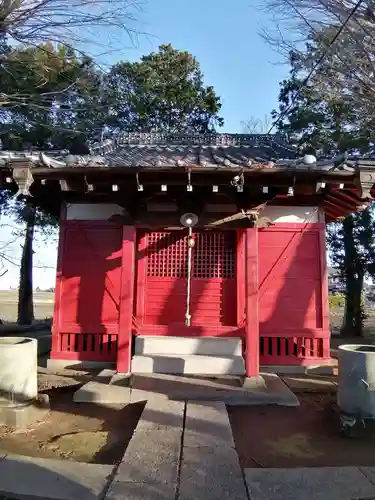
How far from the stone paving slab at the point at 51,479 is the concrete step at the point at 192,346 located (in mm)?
3657

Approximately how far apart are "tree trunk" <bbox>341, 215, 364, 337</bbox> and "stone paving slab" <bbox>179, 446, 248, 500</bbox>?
1258 cm

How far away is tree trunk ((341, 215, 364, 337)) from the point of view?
1522 centimetres

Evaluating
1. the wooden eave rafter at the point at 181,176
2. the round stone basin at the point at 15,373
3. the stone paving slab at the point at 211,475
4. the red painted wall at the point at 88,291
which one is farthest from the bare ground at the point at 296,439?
the wooden eave rafter at the point at 181,176

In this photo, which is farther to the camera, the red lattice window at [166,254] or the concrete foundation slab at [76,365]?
the red lattice window at [166,254]

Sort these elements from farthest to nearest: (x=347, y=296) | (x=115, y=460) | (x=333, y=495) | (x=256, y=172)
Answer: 1. (x=347, y=296)
2. (x=256, y=172)
3. (x=115, y=460)
4. (x=333, y=495)

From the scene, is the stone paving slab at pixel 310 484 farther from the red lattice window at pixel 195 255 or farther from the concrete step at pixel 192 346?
the red lattice window at pixel 195 255

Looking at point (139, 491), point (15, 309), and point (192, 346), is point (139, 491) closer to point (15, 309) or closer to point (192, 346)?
point (192, 346)

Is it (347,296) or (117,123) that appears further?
(117,123)

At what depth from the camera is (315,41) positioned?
9.92 meters

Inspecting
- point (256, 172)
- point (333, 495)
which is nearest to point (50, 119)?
point (256, 172)

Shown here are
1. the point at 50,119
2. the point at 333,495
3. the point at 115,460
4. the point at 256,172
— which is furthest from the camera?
the point at 50,119

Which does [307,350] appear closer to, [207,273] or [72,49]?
[207,273]

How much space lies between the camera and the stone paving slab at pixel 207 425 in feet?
14.0

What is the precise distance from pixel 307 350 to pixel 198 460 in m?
4.75
